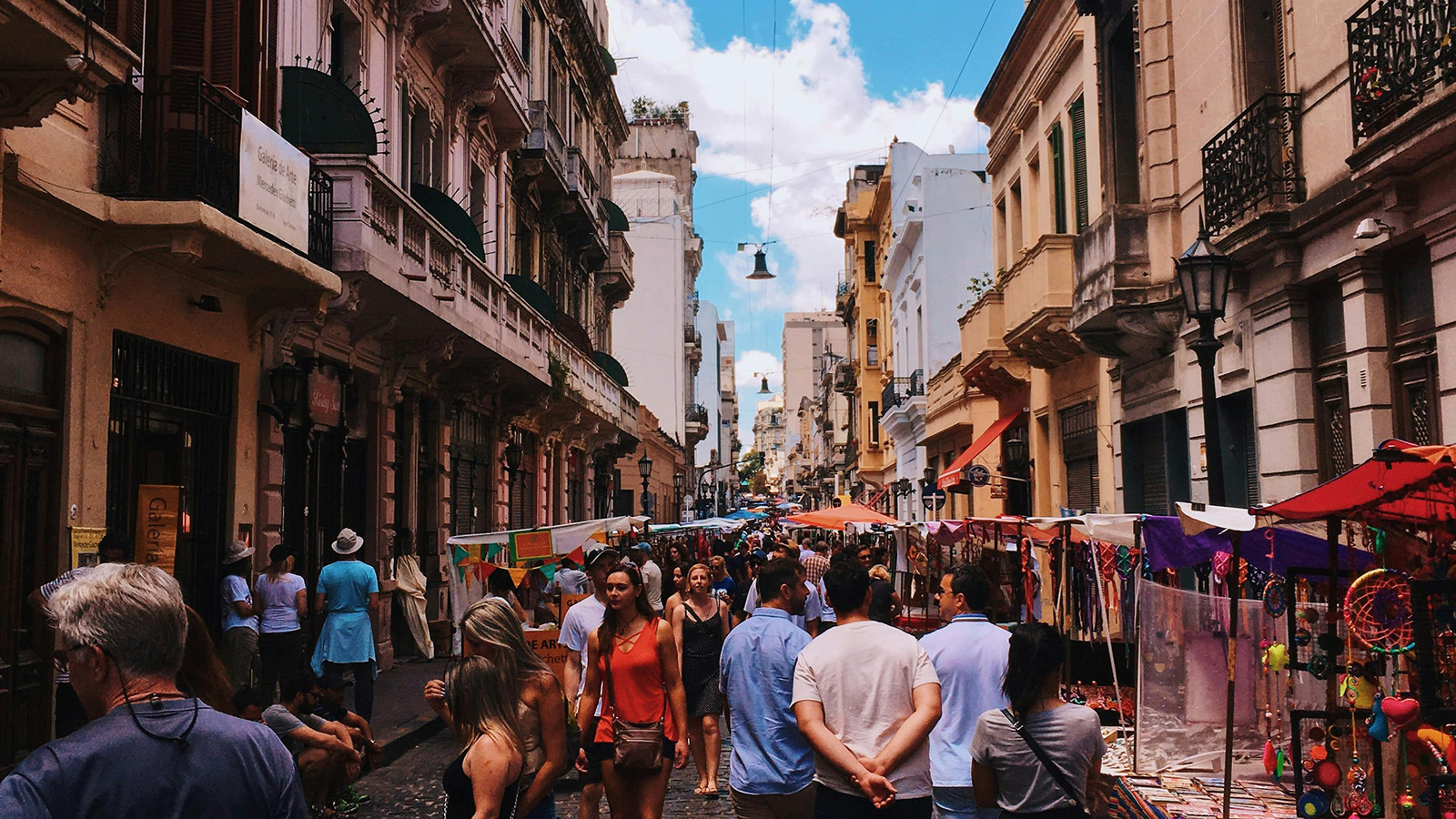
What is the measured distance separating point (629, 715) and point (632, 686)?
16 centimetres

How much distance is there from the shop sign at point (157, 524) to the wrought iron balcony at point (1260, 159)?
10445mm

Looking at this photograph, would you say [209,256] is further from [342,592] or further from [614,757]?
[614,757]

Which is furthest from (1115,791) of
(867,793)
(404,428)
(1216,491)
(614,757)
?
(404,428)

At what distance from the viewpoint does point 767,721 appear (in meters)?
5.81

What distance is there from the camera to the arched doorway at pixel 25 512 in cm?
920

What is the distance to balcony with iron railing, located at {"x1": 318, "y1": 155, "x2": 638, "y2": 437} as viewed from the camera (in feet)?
45.3

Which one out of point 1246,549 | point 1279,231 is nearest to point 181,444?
point 1246,549

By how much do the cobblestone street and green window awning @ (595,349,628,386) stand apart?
83.3 feet

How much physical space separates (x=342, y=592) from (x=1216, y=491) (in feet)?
25.2

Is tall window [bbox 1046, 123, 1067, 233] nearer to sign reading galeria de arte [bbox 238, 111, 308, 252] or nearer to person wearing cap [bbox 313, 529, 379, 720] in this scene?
sign reading galeria de arte [bbox 238, 111, 308, 252]

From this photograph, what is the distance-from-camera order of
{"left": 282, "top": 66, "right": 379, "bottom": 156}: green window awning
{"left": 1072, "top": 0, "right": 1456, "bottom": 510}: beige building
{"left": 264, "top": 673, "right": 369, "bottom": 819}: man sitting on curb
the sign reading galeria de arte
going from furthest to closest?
{"left": 282, "top": 66, "right": 379, "bottom": 156}: green window awning → the sign reading galeria de arte → {"left": 1072, "top": 0, "right": 1456, "bottom": 510}: beige building → {"left": 264, "top": 673, "right": 369, "bottom": 819}: man sitting on curb

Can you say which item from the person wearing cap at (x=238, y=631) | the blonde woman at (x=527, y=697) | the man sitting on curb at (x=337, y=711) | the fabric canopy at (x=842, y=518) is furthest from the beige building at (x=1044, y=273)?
the blonde woman at (x=527, y=697)

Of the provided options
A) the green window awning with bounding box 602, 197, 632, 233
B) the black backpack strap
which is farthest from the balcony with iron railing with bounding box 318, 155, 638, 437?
the green window awning with bounding box 602, 197, 632, 233

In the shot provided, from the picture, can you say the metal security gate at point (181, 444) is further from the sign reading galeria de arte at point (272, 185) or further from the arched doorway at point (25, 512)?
the sign reading galeria de arte at point (272, 185)
